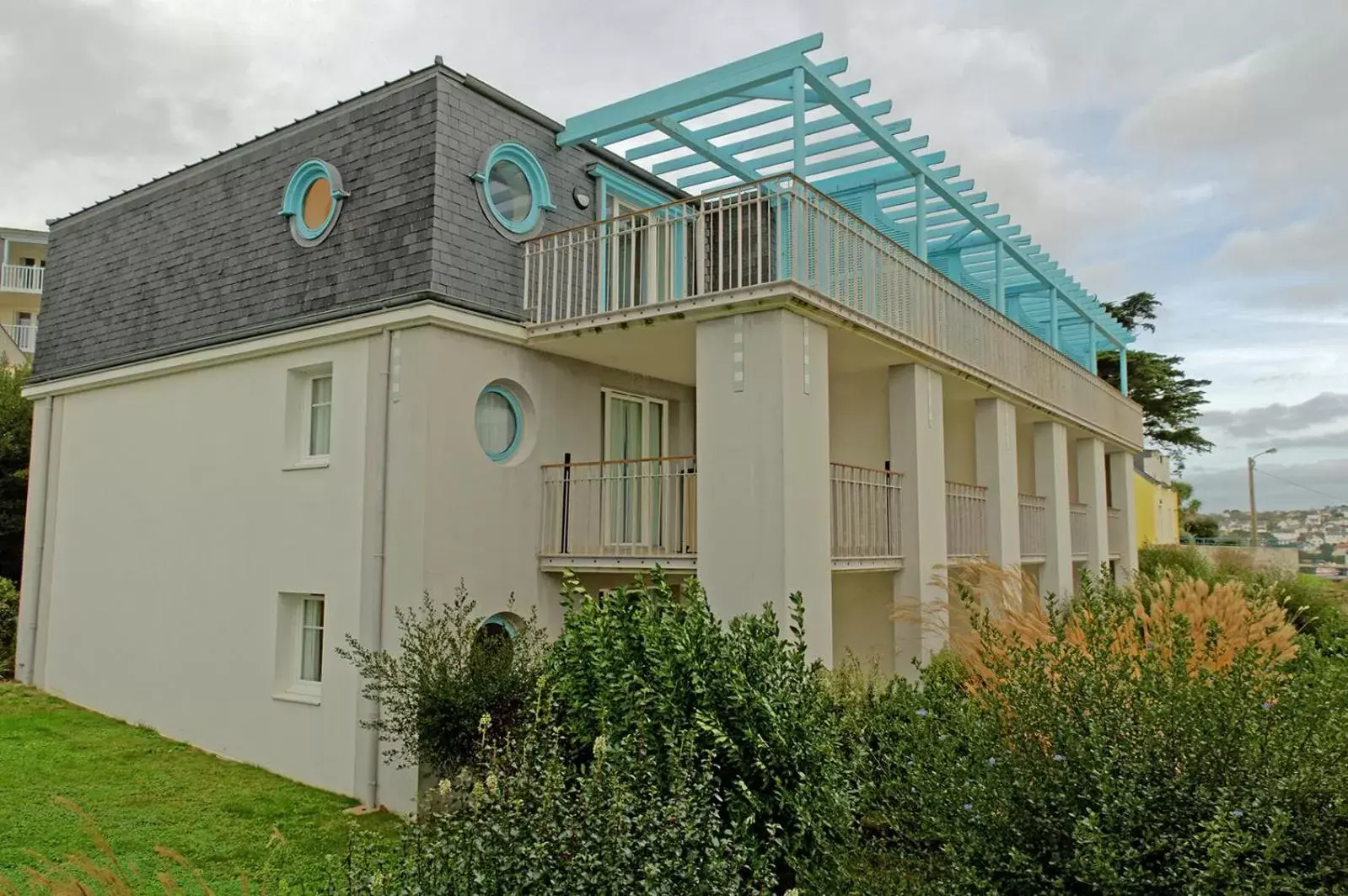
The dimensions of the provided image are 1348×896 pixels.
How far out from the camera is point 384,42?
1166 cm

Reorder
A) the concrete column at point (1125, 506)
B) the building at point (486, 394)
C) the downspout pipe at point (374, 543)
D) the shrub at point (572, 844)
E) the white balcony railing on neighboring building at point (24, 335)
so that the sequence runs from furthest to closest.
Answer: the white balcony railing on neighboring building at point (24, 335) → the concrete column at point (1125, 506) → the downspout pipe at point (374, 543) → the building at point (486, 394) → the shrub at point (572, 844)

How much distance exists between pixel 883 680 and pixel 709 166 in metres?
8.22

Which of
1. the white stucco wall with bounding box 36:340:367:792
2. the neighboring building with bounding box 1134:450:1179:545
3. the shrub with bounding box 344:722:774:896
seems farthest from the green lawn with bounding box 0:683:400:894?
the neighboring building with bounding box 1134:450:1179:545

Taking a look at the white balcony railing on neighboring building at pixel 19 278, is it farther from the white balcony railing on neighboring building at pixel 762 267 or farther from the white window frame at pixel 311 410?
the white balcony railing on neighboring building at pixel 762 267

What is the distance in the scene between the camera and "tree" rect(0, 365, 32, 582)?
18.7 metres

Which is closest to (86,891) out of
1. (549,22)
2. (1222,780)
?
(1222,780)

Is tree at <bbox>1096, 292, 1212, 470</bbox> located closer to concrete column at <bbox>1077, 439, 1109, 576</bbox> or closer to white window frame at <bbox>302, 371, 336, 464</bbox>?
concrete column at <bbox>1077, 439, 1109, 576</bbox>

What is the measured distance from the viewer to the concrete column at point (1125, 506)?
2152cm

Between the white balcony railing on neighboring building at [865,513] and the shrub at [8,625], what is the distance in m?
14.2

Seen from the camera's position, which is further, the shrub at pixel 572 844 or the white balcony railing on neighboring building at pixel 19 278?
the white balcony railing on neighboring building at pixel 19 278

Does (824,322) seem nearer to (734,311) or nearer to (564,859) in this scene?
(734,311)

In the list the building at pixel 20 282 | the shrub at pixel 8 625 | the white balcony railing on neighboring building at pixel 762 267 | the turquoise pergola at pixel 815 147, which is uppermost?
the building at pixel 20 282

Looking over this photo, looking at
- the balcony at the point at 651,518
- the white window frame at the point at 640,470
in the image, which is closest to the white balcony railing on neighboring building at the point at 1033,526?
the balcony at the point at 651,518

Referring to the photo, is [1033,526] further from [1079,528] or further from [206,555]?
[206,555]
